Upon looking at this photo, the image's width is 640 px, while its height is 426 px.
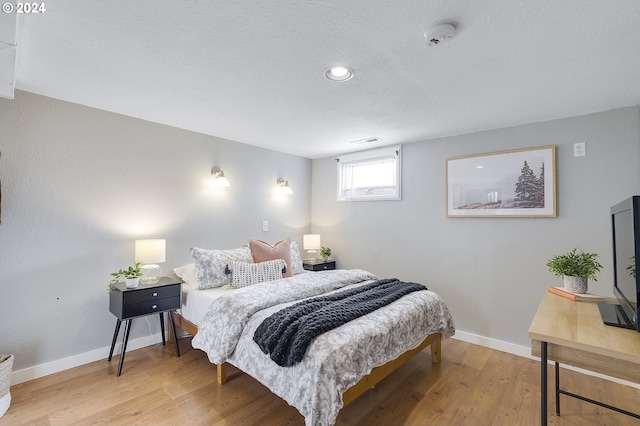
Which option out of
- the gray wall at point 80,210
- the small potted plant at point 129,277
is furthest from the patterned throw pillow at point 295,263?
the small potted plant at point 129,277

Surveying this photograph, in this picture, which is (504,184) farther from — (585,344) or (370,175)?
(585,344)

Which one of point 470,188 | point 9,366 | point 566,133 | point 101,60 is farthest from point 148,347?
point 566,133

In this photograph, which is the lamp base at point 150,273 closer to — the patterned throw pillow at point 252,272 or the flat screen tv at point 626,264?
the patterned throw pillow at point 252,272

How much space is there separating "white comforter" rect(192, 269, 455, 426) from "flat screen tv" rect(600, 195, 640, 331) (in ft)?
3.74

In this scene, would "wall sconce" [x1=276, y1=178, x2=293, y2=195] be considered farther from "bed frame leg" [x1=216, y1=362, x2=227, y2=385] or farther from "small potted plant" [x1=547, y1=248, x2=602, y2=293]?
"small potted plant" [x1=547, y1=248, x2=602, y2=293]

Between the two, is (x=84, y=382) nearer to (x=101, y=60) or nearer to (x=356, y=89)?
(x=101, y=60)

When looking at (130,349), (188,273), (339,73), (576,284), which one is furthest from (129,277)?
(576,284)

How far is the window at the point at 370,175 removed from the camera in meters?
3.89

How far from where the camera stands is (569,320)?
1.53m

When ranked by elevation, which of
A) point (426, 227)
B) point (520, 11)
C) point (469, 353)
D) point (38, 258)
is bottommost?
point (469, 353)

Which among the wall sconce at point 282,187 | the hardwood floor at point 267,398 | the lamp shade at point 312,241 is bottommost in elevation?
the hardwood floor at point 267,398

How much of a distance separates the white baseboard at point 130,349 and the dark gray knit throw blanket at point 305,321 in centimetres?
133

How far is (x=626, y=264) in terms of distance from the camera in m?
1.55

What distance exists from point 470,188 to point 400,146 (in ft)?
3.31
